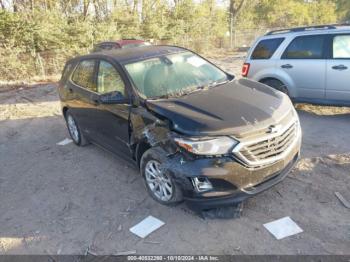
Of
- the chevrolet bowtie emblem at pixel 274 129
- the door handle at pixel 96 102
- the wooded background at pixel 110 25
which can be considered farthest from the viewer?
the wooded background at pixel 110 25

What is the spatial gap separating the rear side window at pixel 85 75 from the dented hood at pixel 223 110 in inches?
60.7

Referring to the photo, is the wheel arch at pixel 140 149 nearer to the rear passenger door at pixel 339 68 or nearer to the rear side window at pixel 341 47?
the rear passenger door at pixel 339 68

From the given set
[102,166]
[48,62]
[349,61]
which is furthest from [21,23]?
[349,61]

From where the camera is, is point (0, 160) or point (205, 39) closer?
point (0, 160)

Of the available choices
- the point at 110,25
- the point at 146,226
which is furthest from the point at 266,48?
the point at 110,25

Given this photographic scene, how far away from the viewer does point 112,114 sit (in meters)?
4.17

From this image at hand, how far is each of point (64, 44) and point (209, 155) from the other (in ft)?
40.6

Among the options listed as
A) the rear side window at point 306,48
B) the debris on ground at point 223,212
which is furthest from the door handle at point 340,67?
the debris on ground at point 223,212

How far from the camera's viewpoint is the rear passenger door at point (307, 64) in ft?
18.9

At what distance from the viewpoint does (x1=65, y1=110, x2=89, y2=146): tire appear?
551cm

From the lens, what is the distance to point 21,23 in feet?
40.4

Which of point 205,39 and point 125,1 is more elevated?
point 125,1

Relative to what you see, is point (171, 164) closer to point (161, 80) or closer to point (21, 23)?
point (161, 80)

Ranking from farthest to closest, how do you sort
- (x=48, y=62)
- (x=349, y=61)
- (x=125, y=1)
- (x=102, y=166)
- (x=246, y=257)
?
(x=125, y=1), (x=48, y=62), (x=349, y=61), (x=102, y=166), (x=246, y=257)
